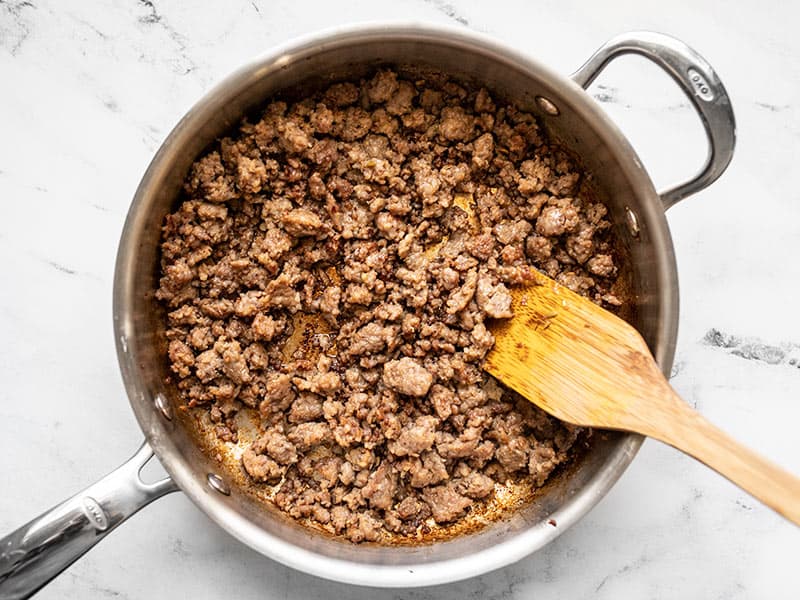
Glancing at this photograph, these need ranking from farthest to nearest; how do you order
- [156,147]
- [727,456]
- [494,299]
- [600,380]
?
[156,147]
[494,299]
[600,380]
[727,456]

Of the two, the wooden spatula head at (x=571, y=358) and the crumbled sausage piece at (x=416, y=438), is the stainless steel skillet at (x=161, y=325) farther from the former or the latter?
the crumbled sausage piece at (x=416, y=438)

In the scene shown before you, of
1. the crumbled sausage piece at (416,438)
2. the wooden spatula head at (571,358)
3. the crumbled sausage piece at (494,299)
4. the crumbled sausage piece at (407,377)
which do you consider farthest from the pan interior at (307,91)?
the crumbled sausage piece at (407,377)

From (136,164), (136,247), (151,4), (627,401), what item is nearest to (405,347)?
(627,401)

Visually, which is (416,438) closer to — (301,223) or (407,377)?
(407,377)

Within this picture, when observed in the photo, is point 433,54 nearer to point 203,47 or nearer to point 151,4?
point 203,47

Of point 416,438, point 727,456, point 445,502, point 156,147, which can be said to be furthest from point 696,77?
point 156,147

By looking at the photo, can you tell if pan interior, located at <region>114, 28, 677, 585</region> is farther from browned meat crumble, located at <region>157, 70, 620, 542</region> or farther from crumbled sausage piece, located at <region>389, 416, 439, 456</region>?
crumbled sausage piece, located at <region>389, 416, 439, 456</region>

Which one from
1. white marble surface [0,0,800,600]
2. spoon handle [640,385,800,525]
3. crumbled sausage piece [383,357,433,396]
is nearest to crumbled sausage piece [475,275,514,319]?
crumbled sausage piece [383,357,433,396]
